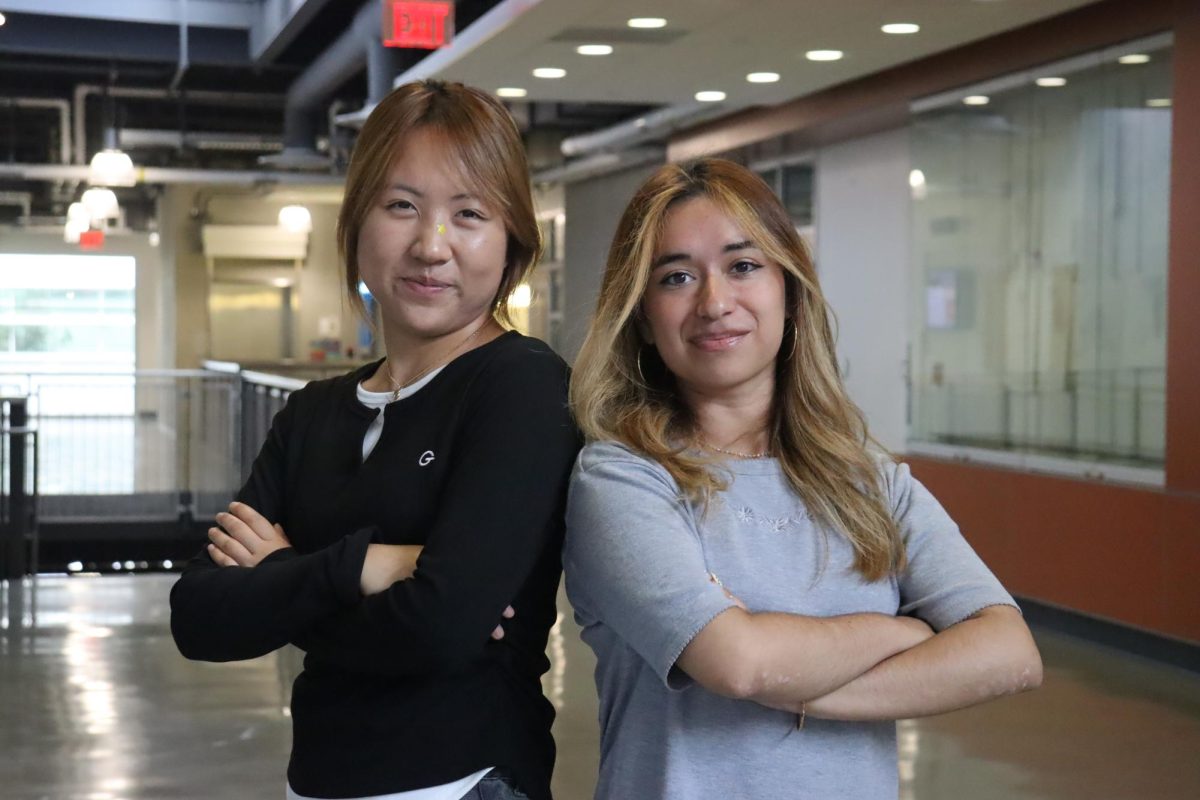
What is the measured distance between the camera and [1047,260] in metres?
7.55

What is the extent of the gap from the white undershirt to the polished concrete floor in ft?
9.89

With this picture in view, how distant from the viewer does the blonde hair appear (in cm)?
171

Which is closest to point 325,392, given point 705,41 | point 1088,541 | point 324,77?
point 1088,541

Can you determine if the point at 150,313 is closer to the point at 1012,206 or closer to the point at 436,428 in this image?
the point at 1012,206

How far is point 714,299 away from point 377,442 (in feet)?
1.37

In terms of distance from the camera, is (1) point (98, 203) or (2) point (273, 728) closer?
(2) point (273, 728)

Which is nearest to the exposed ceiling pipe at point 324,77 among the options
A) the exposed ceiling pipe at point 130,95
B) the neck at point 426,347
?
the exposed ceiling pipe at point 130,95

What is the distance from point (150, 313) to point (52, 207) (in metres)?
2.57

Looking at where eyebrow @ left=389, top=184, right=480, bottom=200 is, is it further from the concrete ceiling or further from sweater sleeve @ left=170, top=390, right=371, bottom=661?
the concrete ceiling

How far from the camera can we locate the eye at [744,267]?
66.2 inches

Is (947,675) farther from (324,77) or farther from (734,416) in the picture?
(324,77)

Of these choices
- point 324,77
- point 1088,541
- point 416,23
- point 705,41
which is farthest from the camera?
point 324,77

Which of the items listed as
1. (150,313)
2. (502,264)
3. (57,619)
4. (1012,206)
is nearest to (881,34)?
(1012,206)

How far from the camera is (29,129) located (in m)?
20.4
